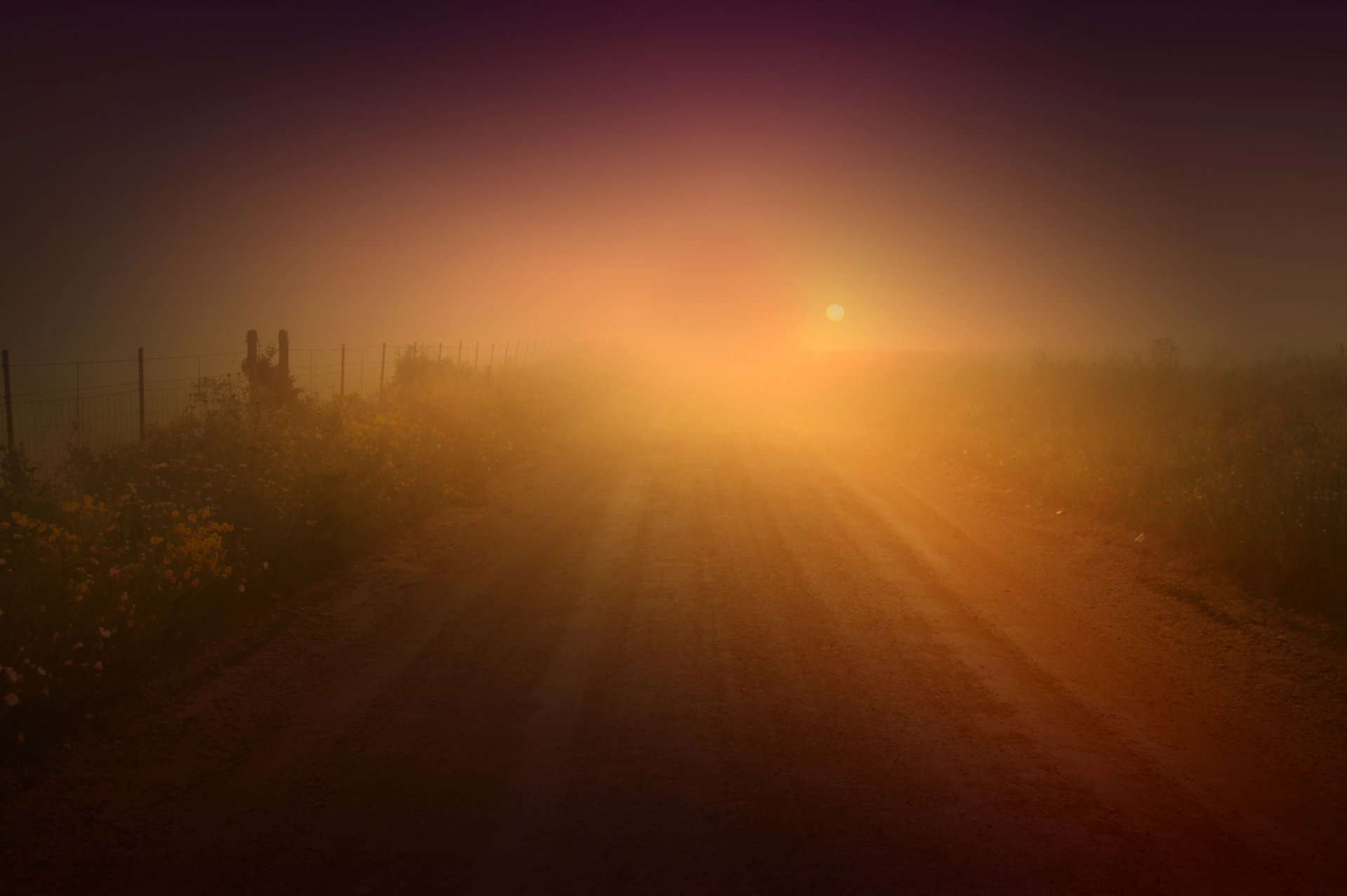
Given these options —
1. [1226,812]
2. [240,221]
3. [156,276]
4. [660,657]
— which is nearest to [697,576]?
[660,657]

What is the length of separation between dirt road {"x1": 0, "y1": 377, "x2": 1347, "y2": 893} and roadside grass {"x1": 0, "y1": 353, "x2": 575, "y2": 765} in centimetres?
58

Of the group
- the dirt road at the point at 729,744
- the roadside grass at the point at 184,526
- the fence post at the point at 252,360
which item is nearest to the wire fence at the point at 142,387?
the fence post at the point at 252,360

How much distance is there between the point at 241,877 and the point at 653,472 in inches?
454

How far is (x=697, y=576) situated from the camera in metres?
8.68

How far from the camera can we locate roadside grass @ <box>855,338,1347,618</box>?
812 centimetres

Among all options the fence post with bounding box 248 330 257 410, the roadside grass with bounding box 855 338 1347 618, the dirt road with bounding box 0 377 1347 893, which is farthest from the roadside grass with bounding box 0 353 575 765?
the roadside grass with bounding box 855 338 1347 618

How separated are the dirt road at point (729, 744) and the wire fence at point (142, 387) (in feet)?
15.2

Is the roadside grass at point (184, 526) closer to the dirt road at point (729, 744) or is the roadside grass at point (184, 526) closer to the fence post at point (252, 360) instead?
the fence post at point (252, 360)

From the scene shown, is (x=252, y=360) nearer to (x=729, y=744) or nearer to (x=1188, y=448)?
(x=729, y=744)

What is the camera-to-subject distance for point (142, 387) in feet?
38.4

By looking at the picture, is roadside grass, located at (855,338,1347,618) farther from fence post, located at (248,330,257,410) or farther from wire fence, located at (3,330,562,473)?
fence post, located at (248,330,257,410)

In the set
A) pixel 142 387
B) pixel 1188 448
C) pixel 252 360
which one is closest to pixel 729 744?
pixel 1188 448

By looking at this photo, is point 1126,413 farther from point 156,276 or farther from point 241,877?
point 156,276

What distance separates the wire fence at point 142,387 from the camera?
12430 millimetres
